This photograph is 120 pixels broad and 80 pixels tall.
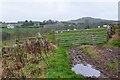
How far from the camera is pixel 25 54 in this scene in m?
16.8

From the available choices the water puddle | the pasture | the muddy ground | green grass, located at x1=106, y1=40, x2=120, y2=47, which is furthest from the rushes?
green grass, located at x1=106, y1=40, x2=120, y2=47

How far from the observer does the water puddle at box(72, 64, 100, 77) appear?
43.4 feet

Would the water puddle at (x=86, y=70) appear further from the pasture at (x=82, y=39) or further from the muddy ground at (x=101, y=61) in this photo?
the pasture at (x=82, y=39)

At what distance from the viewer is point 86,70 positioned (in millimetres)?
14383

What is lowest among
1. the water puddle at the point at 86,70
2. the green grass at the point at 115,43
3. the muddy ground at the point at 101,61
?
the water puddle at the point at 86,70

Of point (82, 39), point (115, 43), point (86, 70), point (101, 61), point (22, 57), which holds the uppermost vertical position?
point (82, 39)

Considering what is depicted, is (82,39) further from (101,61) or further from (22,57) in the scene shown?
(22,57)

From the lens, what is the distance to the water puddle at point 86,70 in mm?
13223

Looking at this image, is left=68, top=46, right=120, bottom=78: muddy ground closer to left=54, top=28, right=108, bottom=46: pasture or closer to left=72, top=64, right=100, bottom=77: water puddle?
left=72, top=64, right=100, bottom=77: water puddle

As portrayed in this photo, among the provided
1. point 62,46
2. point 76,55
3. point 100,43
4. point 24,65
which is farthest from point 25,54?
point 100,43

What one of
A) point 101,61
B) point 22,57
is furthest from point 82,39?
point 22,57

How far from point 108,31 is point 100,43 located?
1.72 metres

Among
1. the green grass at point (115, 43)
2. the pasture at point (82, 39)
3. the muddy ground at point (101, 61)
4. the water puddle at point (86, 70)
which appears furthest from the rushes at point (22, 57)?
the green grass at point (115, 43)

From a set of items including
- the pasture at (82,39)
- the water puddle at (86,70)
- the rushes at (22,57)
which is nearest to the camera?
the water puddle at (86,70)
